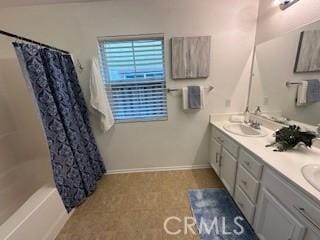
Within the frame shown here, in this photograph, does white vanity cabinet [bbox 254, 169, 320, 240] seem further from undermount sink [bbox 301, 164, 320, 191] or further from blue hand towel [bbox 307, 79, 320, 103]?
blue hand towel [bbox 307, 79, 320, 103]

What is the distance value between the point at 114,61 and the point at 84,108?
745mm

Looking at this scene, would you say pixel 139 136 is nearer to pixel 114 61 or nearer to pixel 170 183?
pixel 170 183

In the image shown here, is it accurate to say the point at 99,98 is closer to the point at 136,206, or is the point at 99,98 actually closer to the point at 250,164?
the point at 136,206

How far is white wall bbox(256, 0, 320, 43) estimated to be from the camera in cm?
144

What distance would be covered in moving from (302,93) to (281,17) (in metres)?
0.88

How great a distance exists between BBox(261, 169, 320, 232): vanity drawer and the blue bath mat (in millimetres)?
607

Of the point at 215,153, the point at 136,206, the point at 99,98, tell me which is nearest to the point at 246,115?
the point at 215,153

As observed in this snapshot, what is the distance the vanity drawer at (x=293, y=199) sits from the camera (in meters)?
0.87

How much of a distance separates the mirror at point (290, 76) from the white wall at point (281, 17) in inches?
2.8

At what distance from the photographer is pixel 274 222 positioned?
3.85 feet

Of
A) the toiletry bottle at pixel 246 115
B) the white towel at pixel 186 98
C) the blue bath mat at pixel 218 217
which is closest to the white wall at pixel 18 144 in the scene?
the blue bath mat at pixel 218 217

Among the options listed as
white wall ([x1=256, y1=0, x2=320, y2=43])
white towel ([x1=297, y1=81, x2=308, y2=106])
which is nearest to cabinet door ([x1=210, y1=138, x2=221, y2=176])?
white towel ([x1=297, y1=81, x2=308, y2=106])

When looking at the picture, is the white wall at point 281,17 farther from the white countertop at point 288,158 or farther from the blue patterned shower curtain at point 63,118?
the blue patterned shower curtain at point 63,118

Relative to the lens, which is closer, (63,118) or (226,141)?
(63,118)
